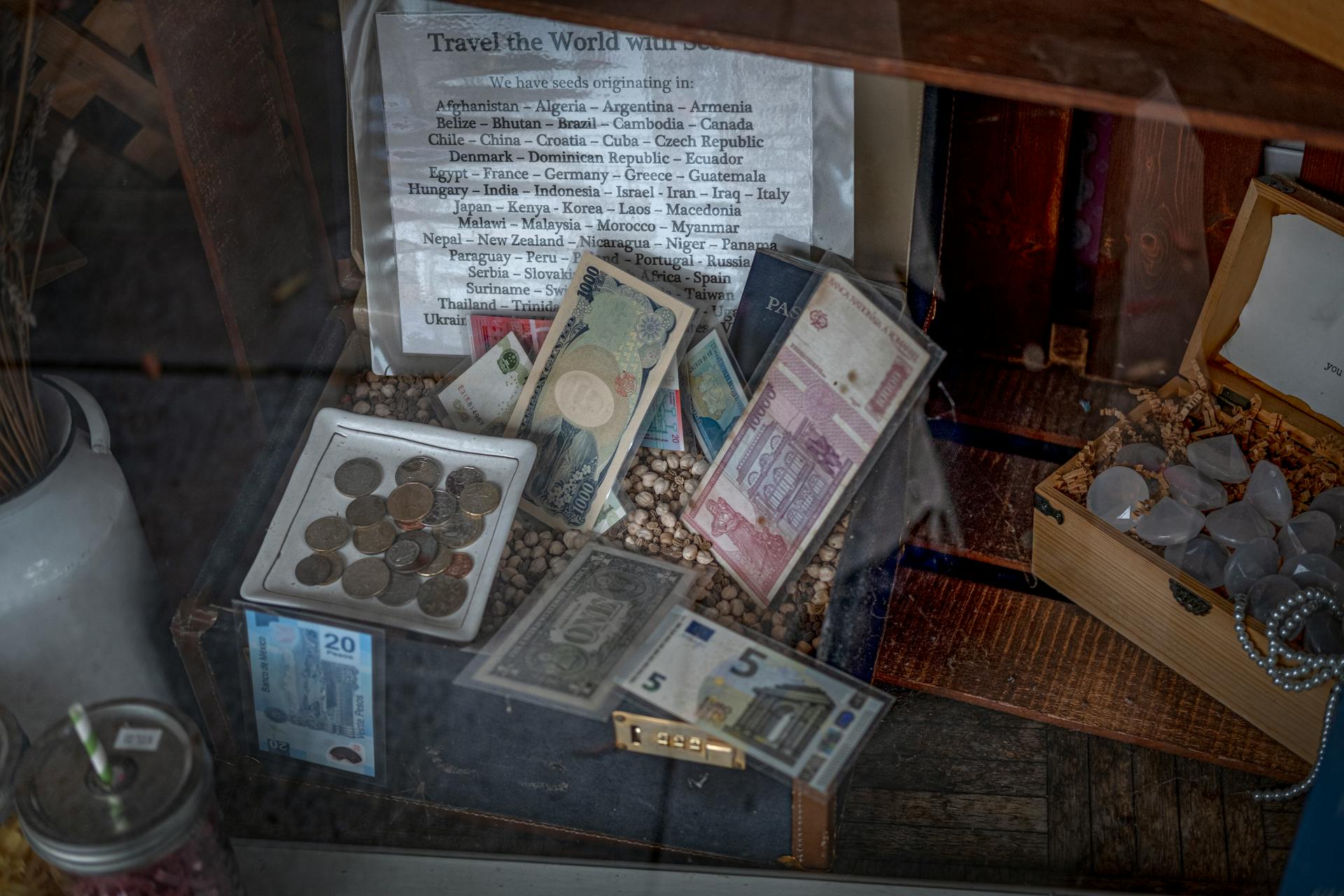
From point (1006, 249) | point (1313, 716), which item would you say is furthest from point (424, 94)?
point (1313, 716)

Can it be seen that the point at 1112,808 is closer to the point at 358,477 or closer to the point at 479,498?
the point at 479,498

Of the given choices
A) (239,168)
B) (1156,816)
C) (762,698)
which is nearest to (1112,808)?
(1156,816)

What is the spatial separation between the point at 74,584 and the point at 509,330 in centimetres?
56

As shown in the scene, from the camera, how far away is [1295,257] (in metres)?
1.14

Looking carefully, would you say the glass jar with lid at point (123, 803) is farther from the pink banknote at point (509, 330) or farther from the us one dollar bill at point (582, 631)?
the pink banknote at point (509, 330)

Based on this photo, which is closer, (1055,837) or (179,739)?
(179,739)

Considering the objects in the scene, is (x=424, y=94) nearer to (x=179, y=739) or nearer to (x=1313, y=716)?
(x=179, y=739)

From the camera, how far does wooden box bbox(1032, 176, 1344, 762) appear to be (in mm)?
1033

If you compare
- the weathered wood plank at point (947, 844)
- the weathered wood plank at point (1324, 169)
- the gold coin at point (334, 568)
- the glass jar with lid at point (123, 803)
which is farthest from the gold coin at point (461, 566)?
the weathered wood plank at point (1324, 169)

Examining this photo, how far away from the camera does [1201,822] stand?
101 cm

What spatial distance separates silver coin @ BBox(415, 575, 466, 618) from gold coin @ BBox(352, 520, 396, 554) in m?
0.06

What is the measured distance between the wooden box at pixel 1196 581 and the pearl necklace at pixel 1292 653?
0.03ft

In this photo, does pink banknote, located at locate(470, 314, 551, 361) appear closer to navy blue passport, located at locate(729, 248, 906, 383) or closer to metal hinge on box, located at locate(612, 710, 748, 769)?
navy blue passport, located at locate(729, 248, 906, 383)

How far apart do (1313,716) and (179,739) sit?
912 millimetres
